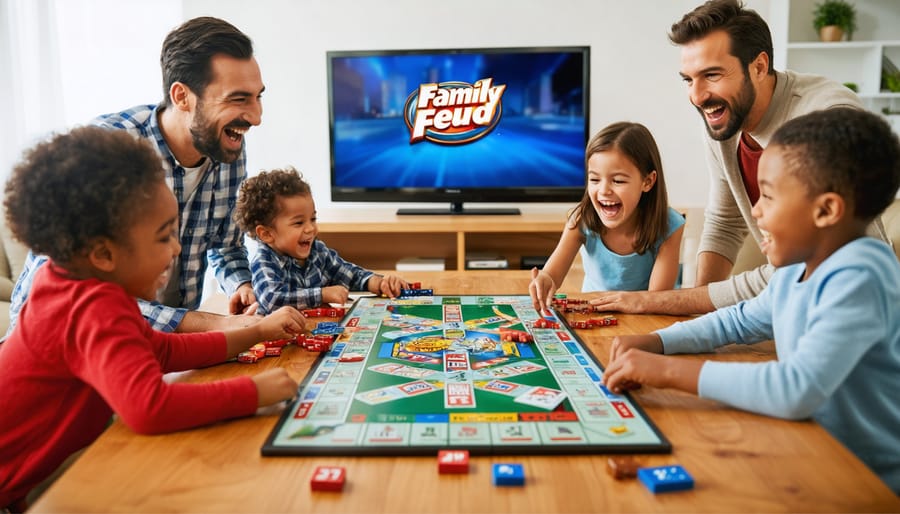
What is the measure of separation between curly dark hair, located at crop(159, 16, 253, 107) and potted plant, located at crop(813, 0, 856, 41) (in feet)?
12.0

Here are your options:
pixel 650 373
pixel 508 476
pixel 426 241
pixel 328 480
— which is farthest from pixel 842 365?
pixel 426 241

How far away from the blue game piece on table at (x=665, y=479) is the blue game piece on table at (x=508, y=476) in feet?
0.47

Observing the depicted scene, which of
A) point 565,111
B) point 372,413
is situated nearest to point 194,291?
point 372,413

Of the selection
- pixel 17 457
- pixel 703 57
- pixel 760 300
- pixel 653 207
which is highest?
pixel 703 57

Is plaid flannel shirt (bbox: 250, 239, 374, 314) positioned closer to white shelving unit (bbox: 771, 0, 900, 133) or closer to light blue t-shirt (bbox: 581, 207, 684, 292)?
light blue t-shirt (bbox: 581, 207, 684, 292)

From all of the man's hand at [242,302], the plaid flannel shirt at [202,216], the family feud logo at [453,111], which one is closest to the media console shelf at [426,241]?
the family feud logo at [453,111]

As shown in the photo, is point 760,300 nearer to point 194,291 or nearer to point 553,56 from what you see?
point 194,291

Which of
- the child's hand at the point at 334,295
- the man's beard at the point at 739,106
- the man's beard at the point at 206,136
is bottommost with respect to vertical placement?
the child's hand at the point at 334,295

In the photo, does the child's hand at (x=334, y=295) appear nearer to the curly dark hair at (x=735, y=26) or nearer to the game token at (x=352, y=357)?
the game token at (x=352, y=357)

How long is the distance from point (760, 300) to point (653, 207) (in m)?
0.88

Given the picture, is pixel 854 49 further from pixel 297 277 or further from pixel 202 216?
pixel 202 216

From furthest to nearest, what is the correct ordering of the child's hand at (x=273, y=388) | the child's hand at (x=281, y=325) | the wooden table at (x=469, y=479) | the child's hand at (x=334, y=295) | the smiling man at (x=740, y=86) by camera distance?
the smiling man at (x=740, y=86), the child's hand at (x=334, y=295), the child's hand at (x=281, y=325), the child's hand at (x=273, y=388), the wooden table at (x=469, y=479)

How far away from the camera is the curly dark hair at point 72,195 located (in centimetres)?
101

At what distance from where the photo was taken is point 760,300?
1.27 m
